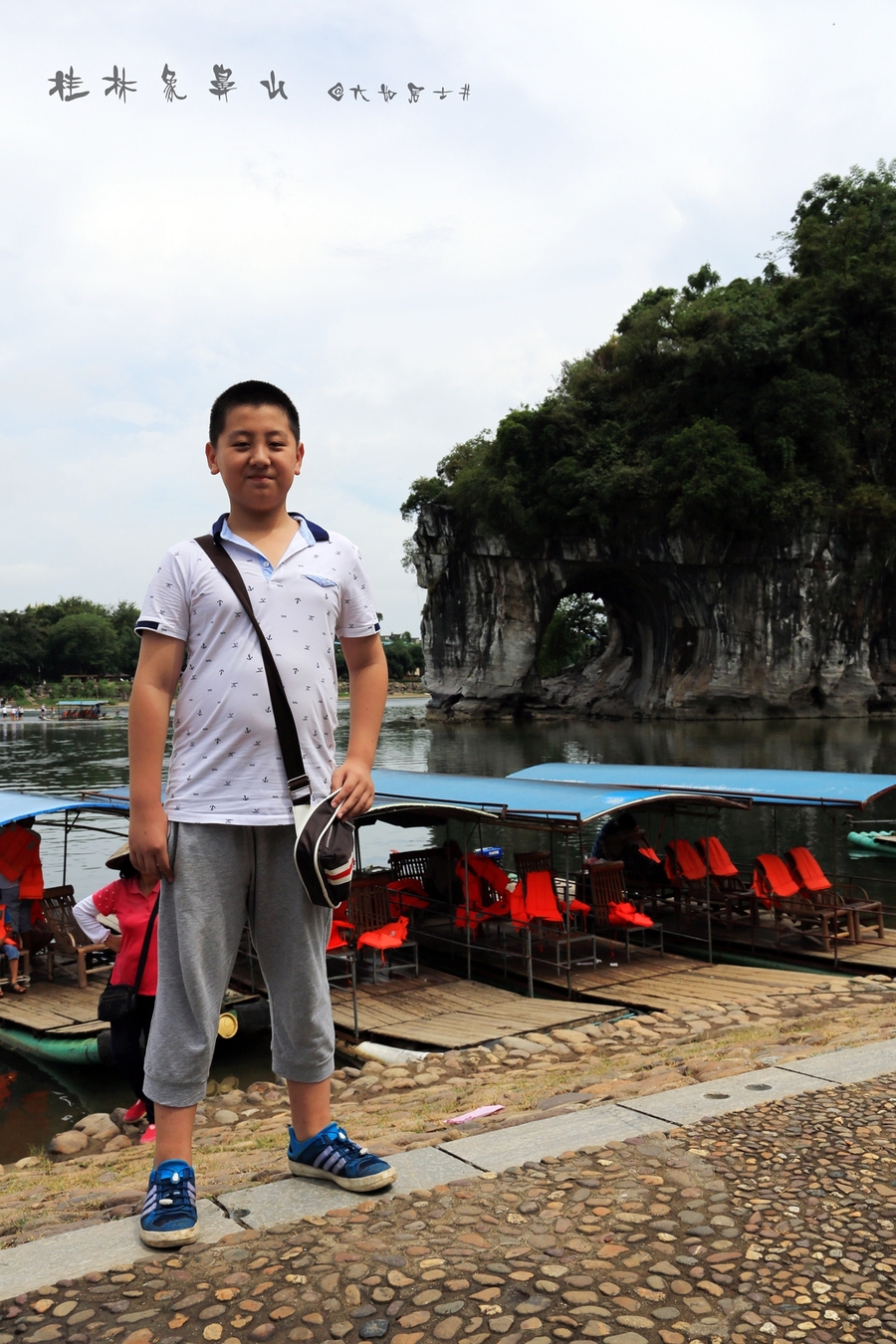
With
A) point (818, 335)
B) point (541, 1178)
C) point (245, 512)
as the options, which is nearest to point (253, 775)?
point (245, 512)

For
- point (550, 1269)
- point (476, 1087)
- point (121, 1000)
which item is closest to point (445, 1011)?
point (476, 1087)

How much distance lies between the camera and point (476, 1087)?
21.4ft

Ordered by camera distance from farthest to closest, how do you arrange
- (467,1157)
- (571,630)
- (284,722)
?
(571,630) → (467,1157) → (284,722)

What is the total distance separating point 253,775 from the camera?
2.79 metres

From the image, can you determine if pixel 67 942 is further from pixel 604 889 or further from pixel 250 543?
pixel 250 543

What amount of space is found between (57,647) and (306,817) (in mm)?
104169

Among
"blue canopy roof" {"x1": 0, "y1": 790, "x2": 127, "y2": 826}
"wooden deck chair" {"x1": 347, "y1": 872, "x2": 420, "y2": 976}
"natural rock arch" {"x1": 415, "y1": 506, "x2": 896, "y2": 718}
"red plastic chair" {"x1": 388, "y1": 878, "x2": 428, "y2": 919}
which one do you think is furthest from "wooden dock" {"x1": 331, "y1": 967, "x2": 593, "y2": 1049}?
"natural rock arch" {"x1": 415, "y1": 506, "x2": 896, "y2": 718}

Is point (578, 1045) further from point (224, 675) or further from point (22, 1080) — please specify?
point (224, 675)

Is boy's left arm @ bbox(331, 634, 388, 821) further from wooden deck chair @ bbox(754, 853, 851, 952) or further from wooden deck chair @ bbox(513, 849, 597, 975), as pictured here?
wooden deck chair @ bbox(754, 853, 851, 952)

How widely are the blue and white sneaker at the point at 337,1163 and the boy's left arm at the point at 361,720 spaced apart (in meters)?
0.96

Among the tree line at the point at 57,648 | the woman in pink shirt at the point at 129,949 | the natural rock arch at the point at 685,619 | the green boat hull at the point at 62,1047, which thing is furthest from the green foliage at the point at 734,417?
the tree line at the point at 57,648

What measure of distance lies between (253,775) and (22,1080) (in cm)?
752

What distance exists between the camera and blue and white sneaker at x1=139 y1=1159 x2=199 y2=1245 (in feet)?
8.65

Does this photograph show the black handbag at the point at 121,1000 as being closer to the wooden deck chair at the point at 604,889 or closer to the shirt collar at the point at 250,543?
the shirt collar at the point at 250,543
